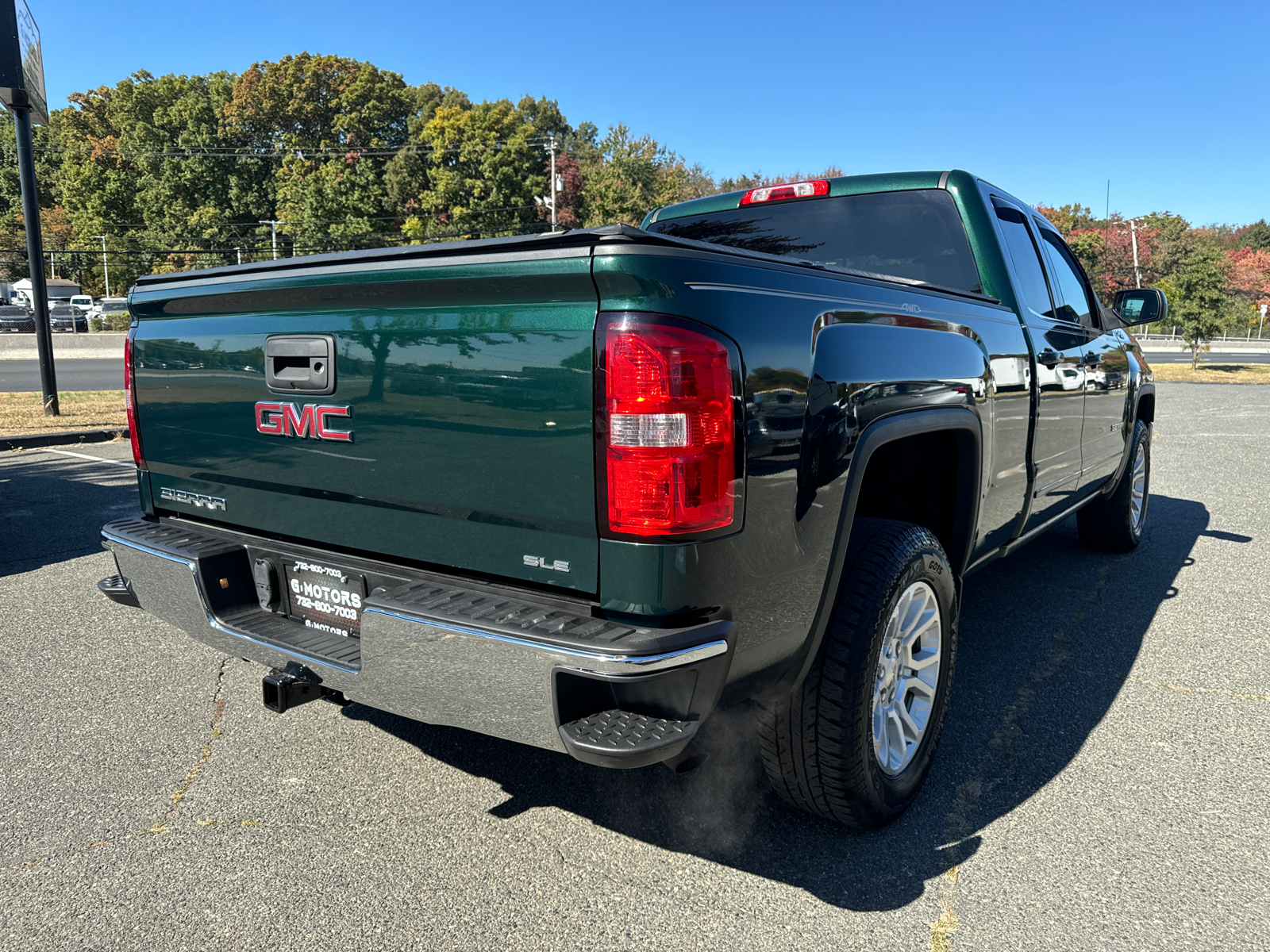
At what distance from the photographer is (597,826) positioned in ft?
8.45

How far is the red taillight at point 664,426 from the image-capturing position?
1.79m

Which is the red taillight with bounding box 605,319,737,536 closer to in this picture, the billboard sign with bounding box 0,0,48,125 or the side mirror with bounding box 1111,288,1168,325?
the side mirror with bounding box 1111,288,1168,325

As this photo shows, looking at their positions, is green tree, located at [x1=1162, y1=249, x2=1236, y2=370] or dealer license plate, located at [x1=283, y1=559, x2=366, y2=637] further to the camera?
green tree, located at [x1=1162, y1=249, x2=1236, y2=370]

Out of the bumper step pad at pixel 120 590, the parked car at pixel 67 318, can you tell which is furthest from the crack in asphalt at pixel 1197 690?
the parked car at pixel 67 318

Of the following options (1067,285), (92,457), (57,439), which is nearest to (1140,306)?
(1067,285)

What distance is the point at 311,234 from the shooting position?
59.0 m

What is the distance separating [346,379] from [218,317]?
2.17 ft

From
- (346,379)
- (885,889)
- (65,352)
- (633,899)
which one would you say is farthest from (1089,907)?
(65,352)

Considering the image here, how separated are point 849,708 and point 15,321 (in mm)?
53452

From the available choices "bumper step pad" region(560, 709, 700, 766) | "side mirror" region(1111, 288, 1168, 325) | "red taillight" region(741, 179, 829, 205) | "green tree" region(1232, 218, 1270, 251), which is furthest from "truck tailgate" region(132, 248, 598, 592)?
"green tree" region(1232, 218, 1270, 251)

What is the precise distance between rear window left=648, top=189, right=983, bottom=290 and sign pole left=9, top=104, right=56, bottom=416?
10.8 meters

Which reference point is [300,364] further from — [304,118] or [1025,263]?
[304,118]

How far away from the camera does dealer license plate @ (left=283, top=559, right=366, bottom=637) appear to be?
7.80 ft

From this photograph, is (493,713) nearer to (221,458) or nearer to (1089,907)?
(221,458)
